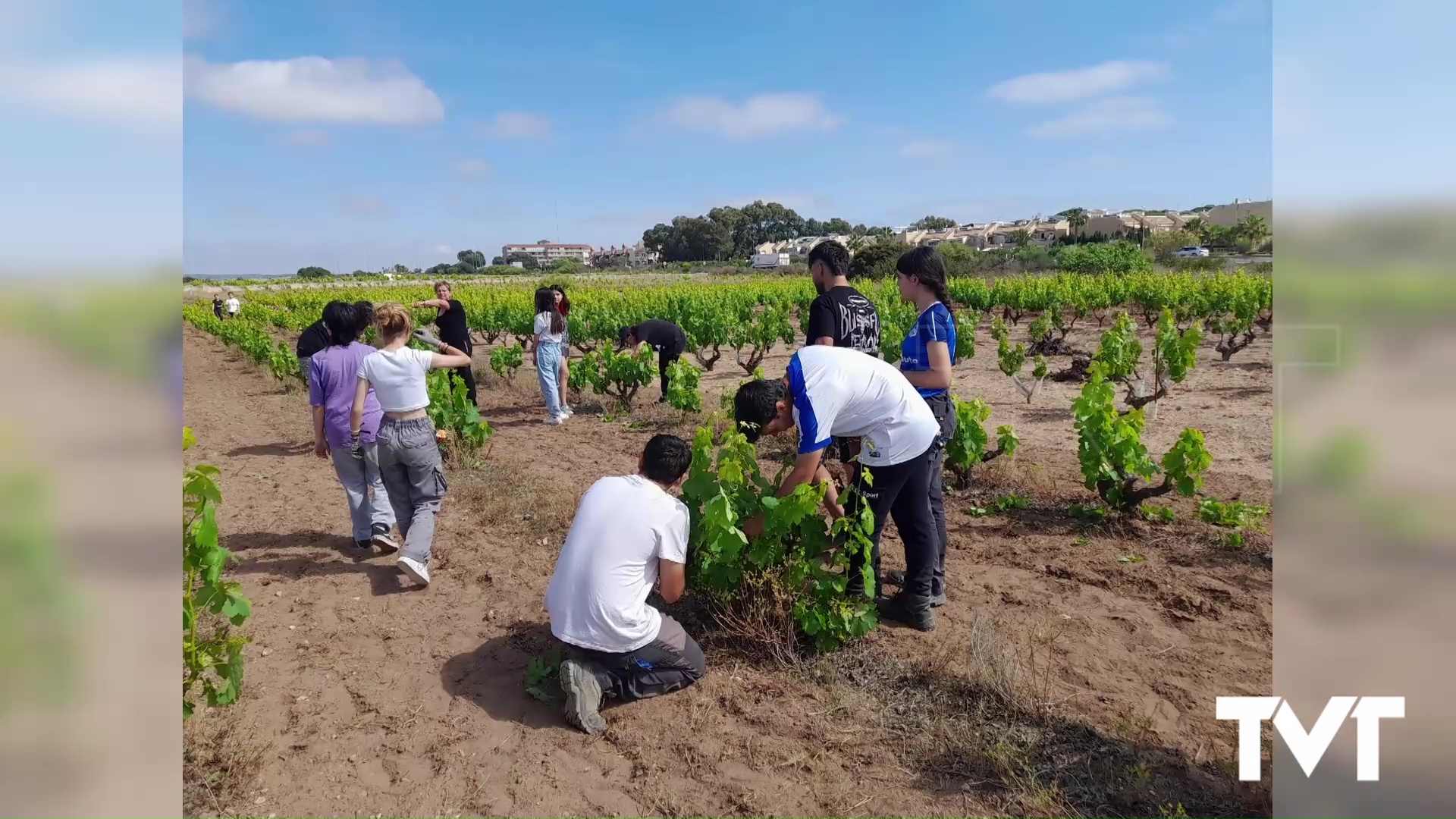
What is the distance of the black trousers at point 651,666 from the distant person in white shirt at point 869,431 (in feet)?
1.83

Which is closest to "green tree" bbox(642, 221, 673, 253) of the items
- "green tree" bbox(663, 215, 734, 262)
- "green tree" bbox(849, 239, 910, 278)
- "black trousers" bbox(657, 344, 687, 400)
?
"green tree" bbox(663, 215, 734, 262)

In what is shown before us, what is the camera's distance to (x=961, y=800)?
2.68m

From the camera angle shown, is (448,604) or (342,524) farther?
(342,524)

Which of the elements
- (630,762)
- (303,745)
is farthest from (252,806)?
(630,762)

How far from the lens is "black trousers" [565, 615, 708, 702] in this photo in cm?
324

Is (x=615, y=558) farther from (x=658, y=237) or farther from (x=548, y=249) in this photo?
(x=548, y=249)

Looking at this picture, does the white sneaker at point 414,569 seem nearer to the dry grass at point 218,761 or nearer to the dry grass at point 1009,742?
the dry grass at point 218,761

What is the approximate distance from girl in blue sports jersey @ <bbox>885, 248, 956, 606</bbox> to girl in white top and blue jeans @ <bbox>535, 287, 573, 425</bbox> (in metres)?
5.20

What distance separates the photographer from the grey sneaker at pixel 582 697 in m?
3.12

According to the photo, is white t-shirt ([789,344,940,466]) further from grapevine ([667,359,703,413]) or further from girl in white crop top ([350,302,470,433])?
grapevine ([667,359,703,413])

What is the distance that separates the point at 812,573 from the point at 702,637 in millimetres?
677

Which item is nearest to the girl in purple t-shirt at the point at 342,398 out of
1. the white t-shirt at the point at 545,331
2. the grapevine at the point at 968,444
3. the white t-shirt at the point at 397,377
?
the white t-shirt at the point at 397,377

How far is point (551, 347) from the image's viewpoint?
8.94 metres

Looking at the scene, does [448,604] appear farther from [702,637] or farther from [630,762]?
[630,762]
